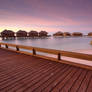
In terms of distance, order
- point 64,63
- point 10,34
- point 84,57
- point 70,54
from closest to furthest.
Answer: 1. point 84,57
2. point 70,54
3. point 64,63
4. point 10,34

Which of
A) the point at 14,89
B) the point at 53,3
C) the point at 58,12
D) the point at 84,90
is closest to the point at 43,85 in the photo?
the point at 14,89

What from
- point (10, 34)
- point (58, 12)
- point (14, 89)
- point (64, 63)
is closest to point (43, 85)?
point (14, 89)

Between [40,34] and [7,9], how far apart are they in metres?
80.1

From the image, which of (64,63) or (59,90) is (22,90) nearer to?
(59,90)

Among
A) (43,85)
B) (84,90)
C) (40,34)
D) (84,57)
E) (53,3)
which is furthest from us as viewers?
(40,34)

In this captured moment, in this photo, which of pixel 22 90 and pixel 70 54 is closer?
pixel 22 90

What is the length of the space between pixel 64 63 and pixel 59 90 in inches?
76.9

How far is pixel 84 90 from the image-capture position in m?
1.66

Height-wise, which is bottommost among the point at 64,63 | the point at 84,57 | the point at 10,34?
the point at 64,63

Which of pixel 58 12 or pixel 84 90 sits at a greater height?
pixel 58 12

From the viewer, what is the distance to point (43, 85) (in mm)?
1870

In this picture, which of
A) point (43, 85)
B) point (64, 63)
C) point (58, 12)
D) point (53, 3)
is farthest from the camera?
point (58, 12)

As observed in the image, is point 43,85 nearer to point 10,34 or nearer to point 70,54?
point 70,54

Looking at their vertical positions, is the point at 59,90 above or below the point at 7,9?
below
